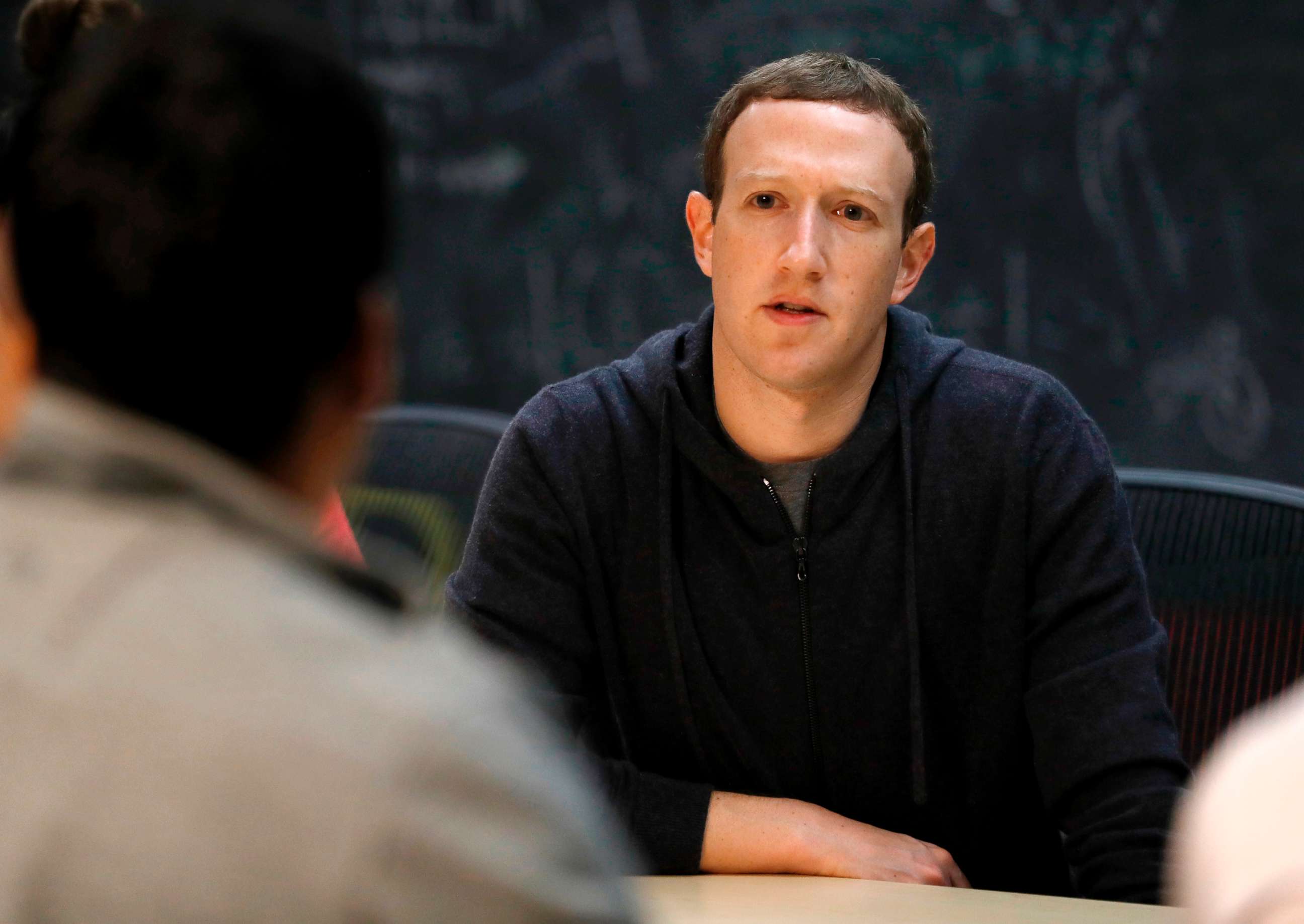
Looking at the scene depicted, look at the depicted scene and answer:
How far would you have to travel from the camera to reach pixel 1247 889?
54cm

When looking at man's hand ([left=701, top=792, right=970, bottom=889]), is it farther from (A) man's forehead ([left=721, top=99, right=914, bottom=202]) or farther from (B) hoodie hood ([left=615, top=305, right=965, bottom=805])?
(A) man's forehead ([left=721, top=99, right=914, bottom=202])

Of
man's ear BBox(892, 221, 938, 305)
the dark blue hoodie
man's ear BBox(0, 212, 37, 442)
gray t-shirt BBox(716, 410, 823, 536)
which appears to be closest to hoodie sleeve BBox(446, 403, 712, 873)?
the dark blue hoodie

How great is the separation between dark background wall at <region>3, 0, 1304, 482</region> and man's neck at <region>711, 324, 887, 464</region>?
1215 mm

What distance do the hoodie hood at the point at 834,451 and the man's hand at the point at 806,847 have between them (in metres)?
0.13

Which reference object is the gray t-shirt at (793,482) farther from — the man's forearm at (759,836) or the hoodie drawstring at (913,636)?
the man's forearm at (759,836)

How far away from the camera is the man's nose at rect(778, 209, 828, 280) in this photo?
167 cm

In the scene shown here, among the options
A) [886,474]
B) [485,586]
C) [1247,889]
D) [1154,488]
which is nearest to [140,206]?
[1247,889]

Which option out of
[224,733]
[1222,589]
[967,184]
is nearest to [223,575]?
[224,733]

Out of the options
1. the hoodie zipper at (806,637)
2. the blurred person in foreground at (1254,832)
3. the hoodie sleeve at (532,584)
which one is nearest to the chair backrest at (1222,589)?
the hoodie zipper at (806,637)

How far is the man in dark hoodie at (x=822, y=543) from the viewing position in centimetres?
165

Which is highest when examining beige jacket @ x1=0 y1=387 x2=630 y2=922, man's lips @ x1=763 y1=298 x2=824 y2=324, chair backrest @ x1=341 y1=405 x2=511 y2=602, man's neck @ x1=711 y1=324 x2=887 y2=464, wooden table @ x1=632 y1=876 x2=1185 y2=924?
beige jacket @ x1=0 y1=387 x2=630 y2=922

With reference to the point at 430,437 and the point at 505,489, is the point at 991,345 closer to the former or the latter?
the point at 430,437

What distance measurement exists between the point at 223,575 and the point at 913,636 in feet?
3.74

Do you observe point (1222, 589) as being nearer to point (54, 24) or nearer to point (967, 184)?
point (967, 184)
